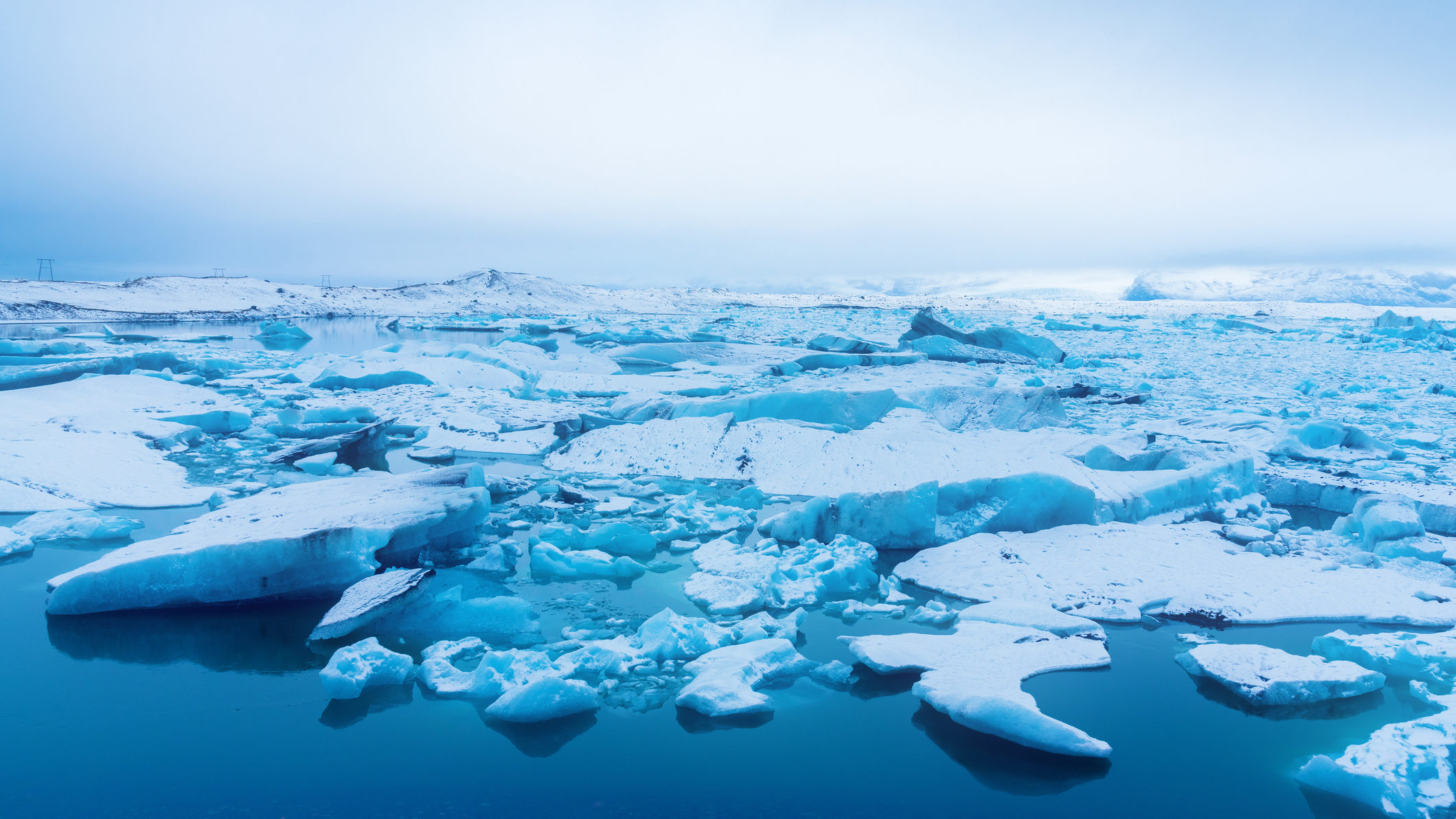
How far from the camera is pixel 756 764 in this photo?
2.31 meters

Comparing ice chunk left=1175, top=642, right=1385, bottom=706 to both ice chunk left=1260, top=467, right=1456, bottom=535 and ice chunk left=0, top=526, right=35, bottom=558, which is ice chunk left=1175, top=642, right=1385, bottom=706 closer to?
ice chunk left=1260, top=467, right=1456, bottom=535

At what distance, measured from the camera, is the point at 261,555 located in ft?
10.4

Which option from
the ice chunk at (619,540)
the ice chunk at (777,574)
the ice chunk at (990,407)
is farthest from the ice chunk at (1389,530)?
the ice chunk at (619,540)

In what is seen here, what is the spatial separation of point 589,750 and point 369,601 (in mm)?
1206

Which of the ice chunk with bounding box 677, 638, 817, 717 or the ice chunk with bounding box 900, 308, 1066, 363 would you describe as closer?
the ice chunk with bounding box 677, 638, 817, 717

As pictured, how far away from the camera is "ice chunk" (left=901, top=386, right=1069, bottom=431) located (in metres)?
6.79

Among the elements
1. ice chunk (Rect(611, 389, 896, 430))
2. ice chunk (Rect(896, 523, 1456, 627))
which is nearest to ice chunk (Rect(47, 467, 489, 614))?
ice chunk (Rect(896, 523, 1456, 627))

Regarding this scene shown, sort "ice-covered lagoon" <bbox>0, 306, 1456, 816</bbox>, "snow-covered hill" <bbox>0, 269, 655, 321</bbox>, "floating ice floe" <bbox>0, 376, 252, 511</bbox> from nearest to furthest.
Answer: "ice-covered lagoon" <bbox>0, 306, 1456, 816</bbox> → "floating ice floe" <bbox>0, 376, 252, 511</bbox> → "snow-covered hill" <bbox>0, 269, 655, 321</bbox>

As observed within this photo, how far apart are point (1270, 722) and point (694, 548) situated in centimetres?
249

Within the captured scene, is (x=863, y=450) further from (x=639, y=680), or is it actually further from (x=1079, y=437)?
(x=639, y=680)

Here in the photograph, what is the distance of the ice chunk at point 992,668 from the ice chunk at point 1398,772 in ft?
1.84

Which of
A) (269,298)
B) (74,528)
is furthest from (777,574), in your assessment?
(269,298)

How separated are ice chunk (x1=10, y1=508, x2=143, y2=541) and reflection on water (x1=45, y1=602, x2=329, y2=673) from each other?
41.2 inches

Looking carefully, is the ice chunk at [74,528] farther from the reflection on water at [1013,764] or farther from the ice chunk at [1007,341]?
the ice chunk at [1007,341]
